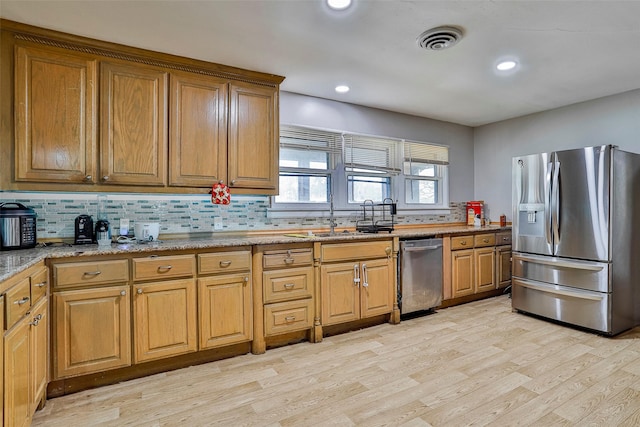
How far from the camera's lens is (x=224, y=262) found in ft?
8.50

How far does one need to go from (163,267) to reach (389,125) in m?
3.14

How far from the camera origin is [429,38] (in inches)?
96.3

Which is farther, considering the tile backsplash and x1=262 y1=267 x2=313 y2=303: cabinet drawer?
x1=262 y1=267 x2=313 y2=303: cabinet drawer

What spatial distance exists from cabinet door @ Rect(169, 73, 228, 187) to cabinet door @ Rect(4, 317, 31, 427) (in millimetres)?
1395

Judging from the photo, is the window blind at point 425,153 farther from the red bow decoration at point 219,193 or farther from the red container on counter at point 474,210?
the red bow decoration at point 219,193

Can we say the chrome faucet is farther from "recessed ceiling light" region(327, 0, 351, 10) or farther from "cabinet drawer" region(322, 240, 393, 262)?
"recessed ceiling light" region(327, 0, 351, 10)

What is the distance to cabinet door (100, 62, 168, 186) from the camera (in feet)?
8.11

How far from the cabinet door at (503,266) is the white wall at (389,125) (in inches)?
37.5

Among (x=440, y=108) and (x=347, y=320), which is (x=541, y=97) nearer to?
(x=440, y=108)

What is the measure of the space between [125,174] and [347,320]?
A: 2195mm

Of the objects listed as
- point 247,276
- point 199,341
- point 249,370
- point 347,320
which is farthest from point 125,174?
point 347,320

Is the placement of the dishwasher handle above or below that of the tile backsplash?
below

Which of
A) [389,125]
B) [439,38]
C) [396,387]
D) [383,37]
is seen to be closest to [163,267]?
[396,387]

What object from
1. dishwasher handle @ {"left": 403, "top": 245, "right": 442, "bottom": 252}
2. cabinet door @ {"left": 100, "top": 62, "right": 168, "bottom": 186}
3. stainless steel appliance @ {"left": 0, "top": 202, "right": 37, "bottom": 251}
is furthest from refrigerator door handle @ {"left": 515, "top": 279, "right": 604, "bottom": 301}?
stainless steel appliance @ {"left": 0, "top": 202, "right": 37, "bottom": 251}
